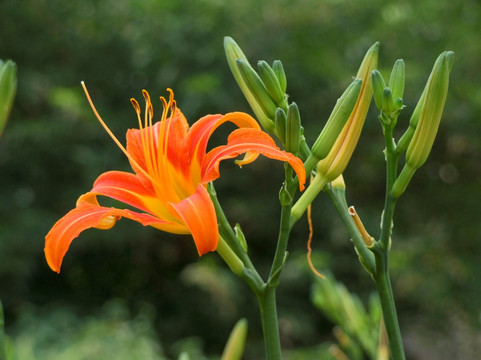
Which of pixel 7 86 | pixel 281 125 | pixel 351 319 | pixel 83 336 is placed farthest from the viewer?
pixel 83 336

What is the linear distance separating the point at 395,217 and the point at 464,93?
0.73 metres

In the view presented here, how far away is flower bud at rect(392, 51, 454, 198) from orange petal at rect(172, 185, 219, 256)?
5.3 inches

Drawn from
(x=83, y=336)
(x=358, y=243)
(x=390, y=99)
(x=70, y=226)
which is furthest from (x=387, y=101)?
(x=83, y=336)

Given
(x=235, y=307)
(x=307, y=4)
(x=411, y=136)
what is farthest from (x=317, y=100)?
(x=411, y=136)

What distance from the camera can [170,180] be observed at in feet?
1.49

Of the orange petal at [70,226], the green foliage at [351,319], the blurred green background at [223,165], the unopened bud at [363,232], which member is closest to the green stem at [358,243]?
the unopened bud at [363,232]

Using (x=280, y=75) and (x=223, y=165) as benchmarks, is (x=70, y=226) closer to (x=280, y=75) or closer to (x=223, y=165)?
(x=280, y=75)

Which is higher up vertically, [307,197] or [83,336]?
[307,197]

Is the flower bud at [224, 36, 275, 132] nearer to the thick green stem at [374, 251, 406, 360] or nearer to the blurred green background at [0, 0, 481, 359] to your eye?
the thick green stem at [374, 251, 406, 360]

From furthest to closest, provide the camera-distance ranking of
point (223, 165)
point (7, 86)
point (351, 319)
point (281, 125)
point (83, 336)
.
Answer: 1. point (223, 165)
2. point (83, 336)
3. point (351, 319)
4. point (281, 125)
5. point (7, 86)

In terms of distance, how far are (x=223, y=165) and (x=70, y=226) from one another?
299 centimetres

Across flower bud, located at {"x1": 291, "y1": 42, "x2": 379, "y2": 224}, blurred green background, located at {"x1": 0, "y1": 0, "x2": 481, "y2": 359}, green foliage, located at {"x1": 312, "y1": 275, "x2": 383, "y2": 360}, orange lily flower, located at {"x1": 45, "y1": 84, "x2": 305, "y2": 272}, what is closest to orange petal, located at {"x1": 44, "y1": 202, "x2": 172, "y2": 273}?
orange lily flower, located at {"x1": 45, "y1": 84, "x2": 305, "y2": 272}

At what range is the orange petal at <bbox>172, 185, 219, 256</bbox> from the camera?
1.15 feet

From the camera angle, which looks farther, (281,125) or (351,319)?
(351,319)
